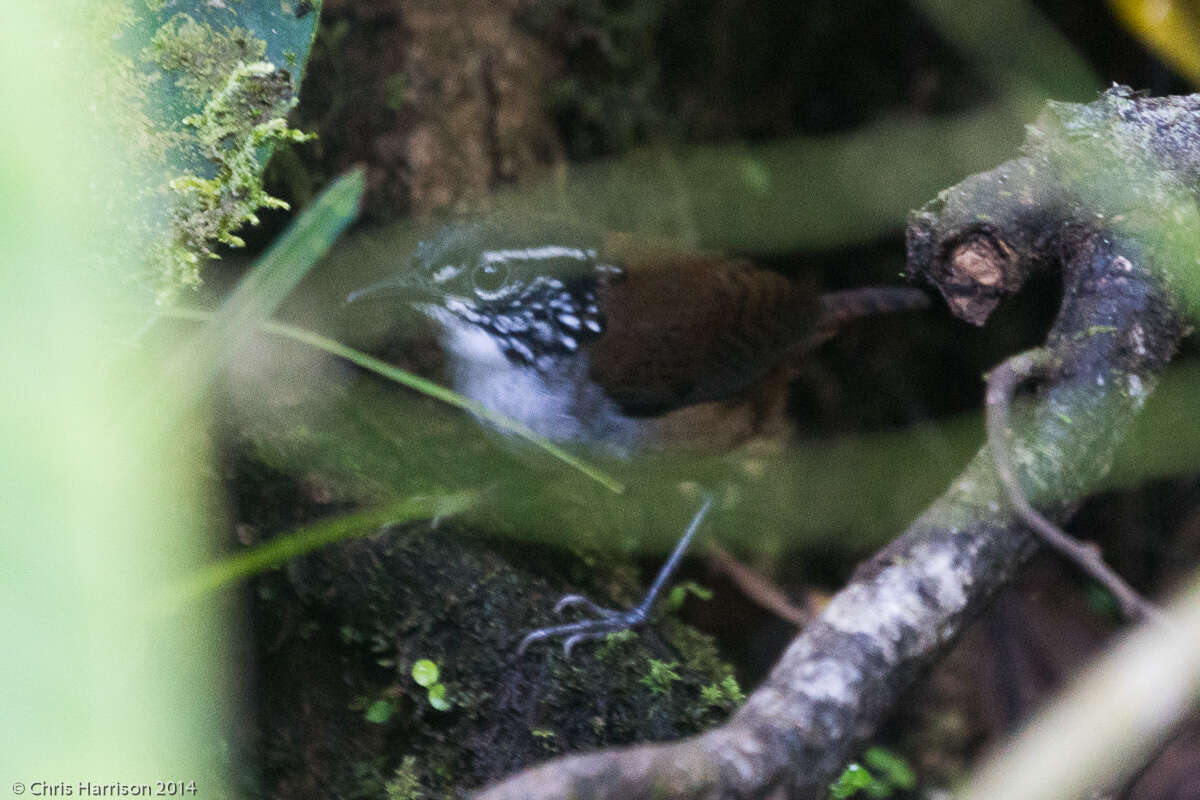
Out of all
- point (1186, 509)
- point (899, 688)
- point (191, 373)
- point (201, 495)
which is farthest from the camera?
point (1186, 509)

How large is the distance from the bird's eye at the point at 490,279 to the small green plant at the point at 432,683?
50.0 inches

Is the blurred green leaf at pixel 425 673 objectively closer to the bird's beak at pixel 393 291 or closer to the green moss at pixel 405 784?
the green moss at pixel 405 784

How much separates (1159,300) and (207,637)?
2.43 m

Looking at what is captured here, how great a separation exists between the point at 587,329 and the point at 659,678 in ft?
4.14

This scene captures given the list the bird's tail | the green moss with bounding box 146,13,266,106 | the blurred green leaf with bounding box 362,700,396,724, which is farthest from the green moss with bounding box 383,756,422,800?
the bird's tail

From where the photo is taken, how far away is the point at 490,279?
119 inches

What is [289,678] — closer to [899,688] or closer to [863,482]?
[899,688]

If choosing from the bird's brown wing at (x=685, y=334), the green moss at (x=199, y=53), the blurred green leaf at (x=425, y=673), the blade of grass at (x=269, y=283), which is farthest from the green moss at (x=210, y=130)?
the bird's brown wing at (x=685, y=334)

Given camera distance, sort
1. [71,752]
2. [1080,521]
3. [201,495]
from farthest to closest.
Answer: [1080,521] → [201,495] → [71,752]

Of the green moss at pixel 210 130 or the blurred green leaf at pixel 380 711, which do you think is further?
the blurred green leaf at pixel 380 711

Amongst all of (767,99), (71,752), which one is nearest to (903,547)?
(71,752)

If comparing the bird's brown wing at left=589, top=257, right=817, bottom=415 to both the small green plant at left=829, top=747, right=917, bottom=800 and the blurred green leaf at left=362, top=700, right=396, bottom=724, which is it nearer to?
the blurred green leaf at left=362, top=700, right=396, bottom=724

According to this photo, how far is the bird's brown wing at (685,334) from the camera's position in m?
3.01

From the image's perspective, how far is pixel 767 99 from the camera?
4719mm
